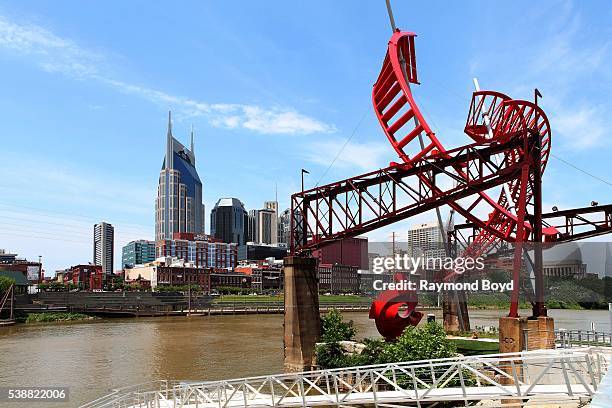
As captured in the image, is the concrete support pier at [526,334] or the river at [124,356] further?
the river at [124,356]

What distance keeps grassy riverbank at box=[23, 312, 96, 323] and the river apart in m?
18.0

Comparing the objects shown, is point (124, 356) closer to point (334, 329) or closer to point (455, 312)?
point (334, 329)

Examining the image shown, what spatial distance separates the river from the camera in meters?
38.0

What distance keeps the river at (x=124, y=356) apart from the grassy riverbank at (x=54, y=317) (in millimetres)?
17997

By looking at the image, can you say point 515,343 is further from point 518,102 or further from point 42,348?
point 42,348

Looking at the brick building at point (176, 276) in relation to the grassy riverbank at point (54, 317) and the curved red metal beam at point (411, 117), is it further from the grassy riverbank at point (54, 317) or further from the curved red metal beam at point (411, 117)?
the curved red metal beam at point (411, 117)

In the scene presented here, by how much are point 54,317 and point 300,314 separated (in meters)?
77.7

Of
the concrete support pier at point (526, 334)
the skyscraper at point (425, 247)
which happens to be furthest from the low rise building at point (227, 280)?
the concrete support pier at point (526, 334)

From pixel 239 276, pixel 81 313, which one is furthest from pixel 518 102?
pixel 239 276

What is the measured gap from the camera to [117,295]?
121 metres

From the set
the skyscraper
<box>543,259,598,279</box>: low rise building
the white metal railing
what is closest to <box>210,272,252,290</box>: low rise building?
the skyscraper

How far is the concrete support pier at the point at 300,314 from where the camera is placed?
35.1 m

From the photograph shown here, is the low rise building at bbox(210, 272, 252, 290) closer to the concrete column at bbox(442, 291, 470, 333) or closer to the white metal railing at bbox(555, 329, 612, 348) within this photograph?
the concrete column at bbox(442, 291, 470, 333)

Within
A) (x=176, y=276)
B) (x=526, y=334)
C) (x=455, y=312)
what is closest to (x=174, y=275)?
(x=176, y=276)
